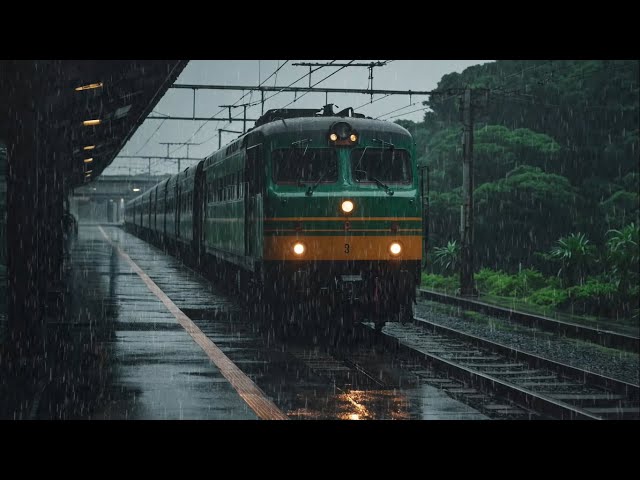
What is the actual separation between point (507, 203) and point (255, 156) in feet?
75.9

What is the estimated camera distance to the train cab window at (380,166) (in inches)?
544

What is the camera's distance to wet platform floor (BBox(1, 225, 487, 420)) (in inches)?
336

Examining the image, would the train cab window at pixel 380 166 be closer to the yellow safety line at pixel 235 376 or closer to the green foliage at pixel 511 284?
the yellow safety line at pixel 235 376

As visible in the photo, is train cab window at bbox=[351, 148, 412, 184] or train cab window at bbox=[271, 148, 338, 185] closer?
train cab window at bbox=[271, 148, 338, 185]

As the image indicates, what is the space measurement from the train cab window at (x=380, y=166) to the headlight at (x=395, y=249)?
3.02 feet

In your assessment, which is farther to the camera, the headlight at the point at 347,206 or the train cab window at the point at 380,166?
the train cab window at the point at 380,166

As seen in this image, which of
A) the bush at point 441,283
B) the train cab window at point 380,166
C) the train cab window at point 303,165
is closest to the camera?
the train cab window at point 303,165

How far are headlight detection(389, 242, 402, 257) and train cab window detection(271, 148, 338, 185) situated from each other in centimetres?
122

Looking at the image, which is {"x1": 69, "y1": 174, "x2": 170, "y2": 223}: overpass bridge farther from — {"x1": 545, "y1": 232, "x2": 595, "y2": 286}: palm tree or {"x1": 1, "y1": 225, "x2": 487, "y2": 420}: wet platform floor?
{"x1": 1, "y1": 225, "x2": 487, "y2": 420}: wet platform floor

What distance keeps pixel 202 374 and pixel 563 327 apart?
7.26 meters

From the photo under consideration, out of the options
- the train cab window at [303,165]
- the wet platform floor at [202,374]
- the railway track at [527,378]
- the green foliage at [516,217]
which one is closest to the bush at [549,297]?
the railway track at [527,378]

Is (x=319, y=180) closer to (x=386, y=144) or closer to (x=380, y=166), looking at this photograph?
(x=380, y=166)

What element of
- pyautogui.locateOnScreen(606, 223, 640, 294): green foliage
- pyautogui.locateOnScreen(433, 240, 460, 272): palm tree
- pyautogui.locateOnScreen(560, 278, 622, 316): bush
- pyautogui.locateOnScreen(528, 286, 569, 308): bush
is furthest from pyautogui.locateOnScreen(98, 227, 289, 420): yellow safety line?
pyautogui.locateOnScreen(433, 240, 460, 272): palm tree

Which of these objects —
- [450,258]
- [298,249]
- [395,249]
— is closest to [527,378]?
[395,249]
